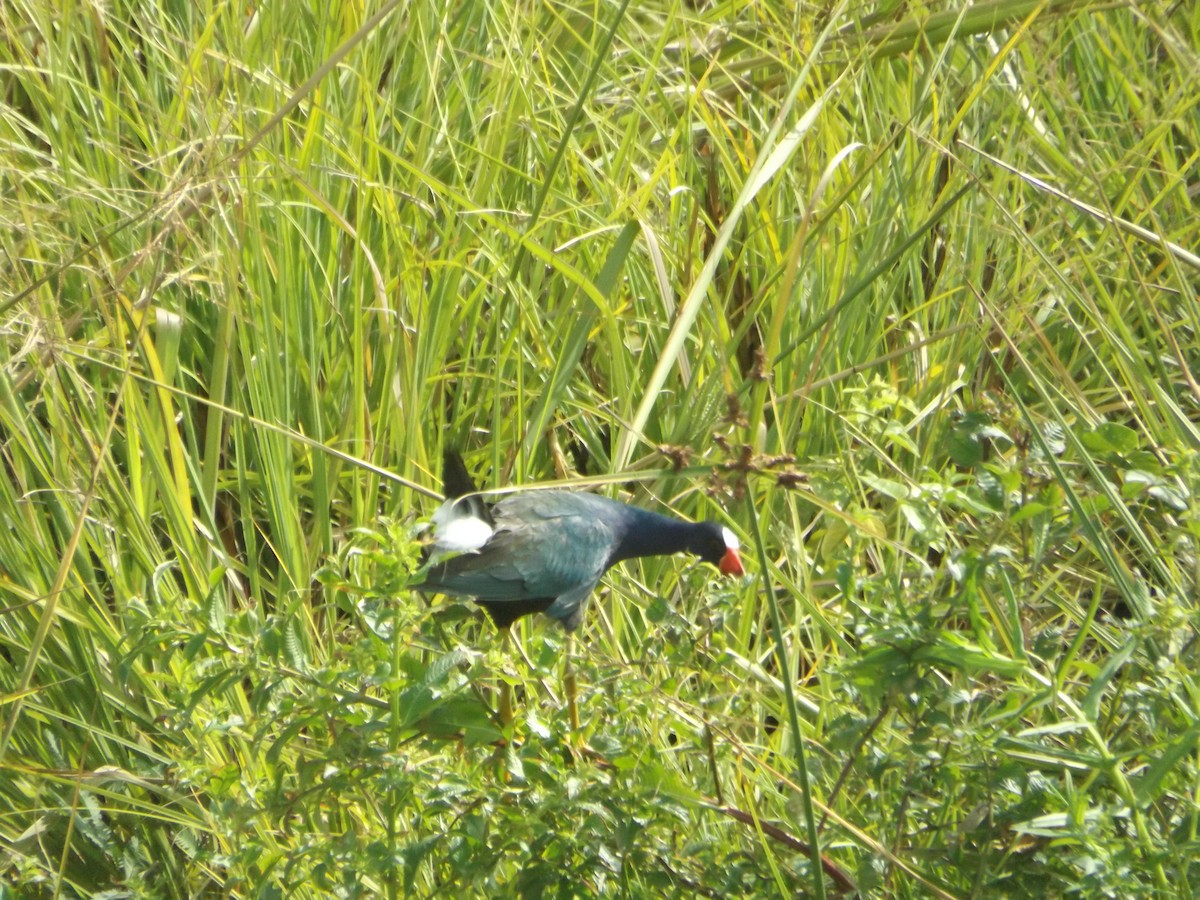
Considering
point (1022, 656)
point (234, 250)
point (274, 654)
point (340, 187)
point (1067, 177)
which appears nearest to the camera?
point (1022, 656)

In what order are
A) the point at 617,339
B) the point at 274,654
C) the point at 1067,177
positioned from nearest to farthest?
the point at 274,654 < the point at 617,339 < the point at 1067,177

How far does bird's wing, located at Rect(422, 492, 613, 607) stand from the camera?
7.26 feet

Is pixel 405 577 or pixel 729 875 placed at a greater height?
pixel 405 577

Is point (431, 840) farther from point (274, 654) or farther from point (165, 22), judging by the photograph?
point (165, 22)

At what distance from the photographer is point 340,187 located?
269cm

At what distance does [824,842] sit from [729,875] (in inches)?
5.1

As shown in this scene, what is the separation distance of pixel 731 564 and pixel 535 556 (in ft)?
1.14

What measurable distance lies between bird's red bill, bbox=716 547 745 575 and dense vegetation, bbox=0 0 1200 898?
7 cm

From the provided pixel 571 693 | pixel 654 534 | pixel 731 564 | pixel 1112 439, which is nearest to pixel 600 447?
pixel 654 534

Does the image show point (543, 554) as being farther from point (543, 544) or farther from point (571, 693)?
point (571, 693)

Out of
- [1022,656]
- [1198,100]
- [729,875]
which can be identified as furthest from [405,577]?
[1198,100]

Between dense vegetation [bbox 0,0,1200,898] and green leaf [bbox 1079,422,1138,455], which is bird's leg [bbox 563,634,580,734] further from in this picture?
green leaf [bbox 1079,422,1138,455]

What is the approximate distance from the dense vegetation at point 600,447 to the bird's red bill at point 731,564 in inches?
2.7

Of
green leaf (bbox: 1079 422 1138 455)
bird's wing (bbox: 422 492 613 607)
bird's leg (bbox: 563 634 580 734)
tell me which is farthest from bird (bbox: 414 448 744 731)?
green leaf (bbox: 1079 422 1138 455)
